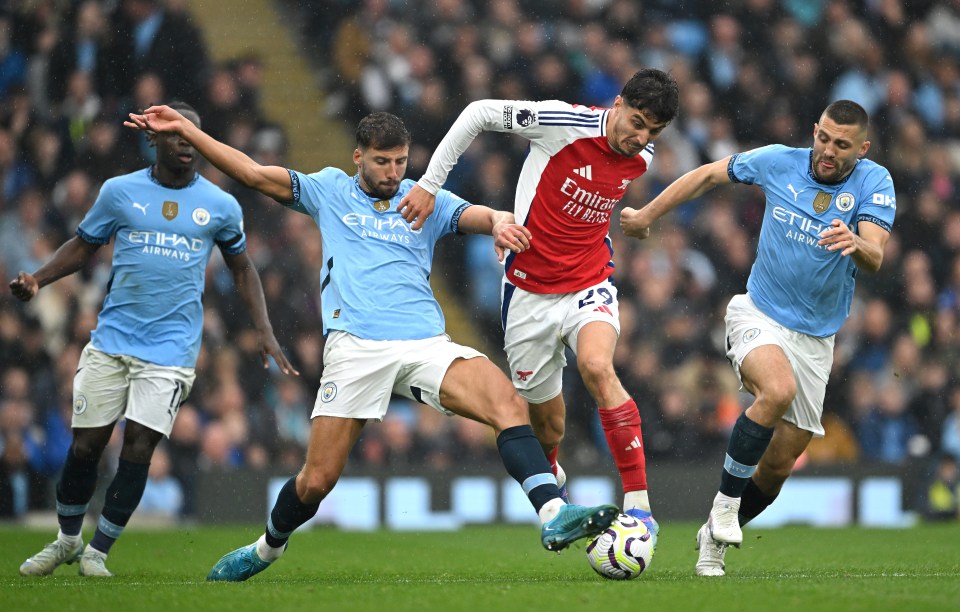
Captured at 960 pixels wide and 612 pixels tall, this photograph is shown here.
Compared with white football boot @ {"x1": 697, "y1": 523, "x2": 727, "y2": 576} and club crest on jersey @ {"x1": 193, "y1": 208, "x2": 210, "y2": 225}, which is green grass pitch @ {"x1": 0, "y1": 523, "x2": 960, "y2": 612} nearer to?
white football boot @ {"x1": 697, "y1": 523, "x2": 727, "y2": 576}

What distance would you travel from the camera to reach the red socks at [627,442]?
6387 mm

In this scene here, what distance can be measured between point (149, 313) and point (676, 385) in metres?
6.54

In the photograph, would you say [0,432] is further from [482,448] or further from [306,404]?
[482,448]

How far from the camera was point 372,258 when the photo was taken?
677 cm

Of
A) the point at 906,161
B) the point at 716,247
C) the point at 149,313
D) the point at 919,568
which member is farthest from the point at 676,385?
the point at 149,313

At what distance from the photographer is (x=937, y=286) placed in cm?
1393

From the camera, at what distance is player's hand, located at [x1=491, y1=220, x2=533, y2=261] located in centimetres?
641

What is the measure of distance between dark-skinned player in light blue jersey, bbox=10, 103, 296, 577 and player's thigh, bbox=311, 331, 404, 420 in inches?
45.5

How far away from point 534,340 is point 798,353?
1.45 metres

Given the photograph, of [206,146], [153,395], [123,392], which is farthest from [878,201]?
[123,392]

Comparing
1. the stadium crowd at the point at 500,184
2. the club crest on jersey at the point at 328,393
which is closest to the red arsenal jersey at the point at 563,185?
the club crest on jersey at the point at 328,393

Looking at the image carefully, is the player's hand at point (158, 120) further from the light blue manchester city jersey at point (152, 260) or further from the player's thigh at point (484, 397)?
the player's thigh at point (484, 397)

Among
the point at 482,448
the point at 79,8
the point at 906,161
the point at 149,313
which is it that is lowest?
the point at 482,448

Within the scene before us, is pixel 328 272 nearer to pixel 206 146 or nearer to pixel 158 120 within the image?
pixel 206 146
